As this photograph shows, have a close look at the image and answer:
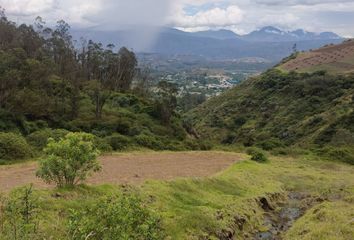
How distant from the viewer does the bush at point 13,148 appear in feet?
91.7

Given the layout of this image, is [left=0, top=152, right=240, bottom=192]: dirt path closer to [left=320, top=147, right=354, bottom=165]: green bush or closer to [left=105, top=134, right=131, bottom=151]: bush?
[left=105, top=134, right=131, bottom=151]: bush

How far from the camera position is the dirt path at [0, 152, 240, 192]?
866 inches

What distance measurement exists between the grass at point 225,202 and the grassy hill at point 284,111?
3344 centimetres

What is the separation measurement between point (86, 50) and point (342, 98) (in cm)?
5016

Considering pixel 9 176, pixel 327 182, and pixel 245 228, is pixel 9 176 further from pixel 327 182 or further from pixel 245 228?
pixel 327 182

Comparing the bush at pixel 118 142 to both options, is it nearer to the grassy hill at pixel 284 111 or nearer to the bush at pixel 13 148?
the bush at pixel 13 148

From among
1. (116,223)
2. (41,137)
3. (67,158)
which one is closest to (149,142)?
(41,137)

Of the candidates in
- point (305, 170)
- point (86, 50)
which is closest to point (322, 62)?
point (86, 50)

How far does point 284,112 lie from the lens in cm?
9256

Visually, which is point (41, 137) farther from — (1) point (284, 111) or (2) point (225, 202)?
(1) point (284, 111)

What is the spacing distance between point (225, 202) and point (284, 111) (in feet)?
246

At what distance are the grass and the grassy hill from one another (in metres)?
33.4

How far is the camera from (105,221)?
9.69m

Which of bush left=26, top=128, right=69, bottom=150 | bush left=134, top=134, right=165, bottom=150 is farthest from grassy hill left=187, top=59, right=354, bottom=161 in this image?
bush left=26, top=128, right=69, bottom=150
